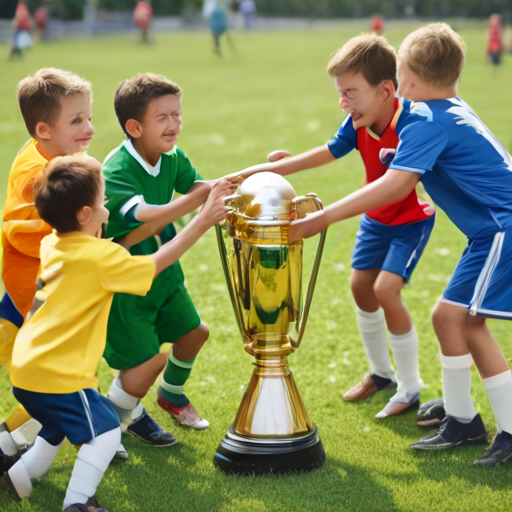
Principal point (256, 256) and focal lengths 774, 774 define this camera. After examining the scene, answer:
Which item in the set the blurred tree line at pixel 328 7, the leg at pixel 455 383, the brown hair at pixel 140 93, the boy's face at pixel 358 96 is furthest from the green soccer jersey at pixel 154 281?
the blurred tree line at pixel 328 7

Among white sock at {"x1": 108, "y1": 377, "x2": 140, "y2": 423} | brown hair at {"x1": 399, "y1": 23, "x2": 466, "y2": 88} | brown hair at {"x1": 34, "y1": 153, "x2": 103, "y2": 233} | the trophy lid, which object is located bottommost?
white sock at {"x1": 108, "y1": 377, "x2": 140, "y2": 423}

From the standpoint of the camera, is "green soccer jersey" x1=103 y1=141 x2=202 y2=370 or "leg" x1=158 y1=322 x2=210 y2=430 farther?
"leg" x1=158 y1=322 x2=210 y2=430

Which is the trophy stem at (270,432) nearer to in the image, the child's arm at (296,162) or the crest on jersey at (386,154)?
the child's arm at (296,162)

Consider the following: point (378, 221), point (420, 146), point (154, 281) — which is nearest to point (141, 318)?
point (154, 281)

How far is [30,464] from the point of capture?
273 centimetres

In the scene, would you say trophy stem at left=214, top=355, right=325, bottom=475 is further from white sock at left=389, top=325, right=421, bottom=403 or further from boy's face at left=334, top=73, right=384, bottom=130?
boy's face at left=334, top=73, right=384, bottom=130

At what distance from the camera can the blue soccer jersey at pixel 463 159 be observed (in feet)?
9.34

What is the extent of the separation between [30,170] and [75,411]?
3.19 ft

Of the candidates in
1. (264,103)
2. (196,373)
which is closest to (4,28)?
(264,103)

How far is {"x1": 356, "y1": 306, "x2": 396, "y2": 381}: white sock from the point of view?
3.76 meters

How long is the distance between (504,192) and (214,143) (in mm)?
8804

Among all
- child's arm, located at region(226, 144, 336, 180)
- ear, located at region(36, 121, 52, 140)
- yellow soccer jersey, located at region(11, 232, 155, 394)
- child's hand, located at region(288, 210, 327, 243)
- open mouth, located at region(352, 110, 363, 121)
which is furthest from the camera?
child's arm, located at region(226, 144, 336, 180)

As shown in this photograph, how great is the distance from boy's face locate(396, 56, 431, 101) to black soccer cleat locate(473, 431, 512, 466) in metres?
1.37

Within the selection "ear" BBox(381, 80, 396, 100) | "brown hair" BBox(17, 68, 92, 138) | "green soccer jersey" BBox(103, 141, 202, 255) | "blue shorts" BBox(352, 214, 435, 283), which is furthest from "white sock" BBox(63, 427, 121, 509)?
"ear" BBox(381, 80, 396, 100)
